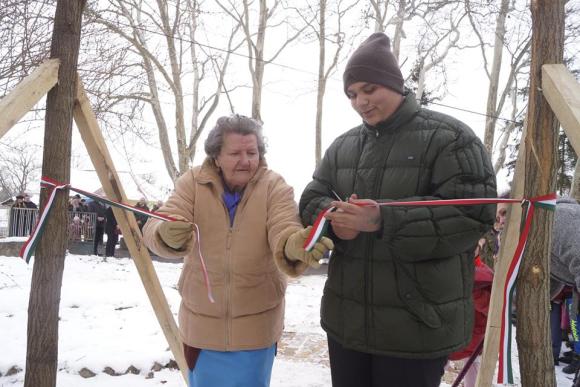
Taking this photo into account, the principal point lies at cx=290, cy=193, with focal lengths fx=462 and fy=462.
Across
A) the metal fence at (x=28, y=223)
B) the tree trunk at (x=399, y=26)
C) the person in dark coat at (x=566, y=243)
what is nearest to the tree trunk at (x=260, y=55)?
the tree trunk at (x=399, y=26)

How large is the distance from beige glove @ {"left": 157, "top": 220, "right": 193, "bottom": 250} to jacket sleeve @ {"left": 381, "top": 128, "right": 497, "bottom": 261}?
84cm

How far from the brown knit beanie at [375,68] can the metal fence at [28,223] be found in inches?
544

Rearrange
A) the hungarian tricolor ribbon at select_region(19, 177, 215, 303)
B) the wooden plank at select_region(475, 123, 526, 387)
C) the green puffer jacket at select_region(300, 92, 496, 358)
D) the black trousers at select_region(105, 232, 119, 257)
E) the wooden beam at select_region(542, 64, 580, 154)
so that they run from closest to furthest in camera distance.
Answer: the wooden beam at select_region(542, 64, 580, 154) < the green puffer jacket at select_region(300, 92, 496, 358) < the wooden plank at select_region(475, 123, 526, 387) < the hungarian tricolor ribbon at select_region(19, 177, 215, 303) < the black trousers at select_region(105, 232, 119, 257)

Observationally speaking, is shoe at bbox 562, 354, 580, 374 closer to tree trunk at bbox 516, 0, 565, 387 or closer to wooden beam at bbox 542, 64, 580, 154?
tree trunk at bbox 516, 0, 565, 387

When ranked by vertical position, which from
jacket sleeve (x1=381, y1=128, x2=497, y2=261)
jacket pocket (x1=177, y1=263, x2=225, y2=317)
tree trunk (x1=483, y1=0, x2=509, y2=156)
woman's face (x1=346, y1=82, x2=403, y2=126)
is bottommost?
jacket pocket (x1=177, y1=263, x2=225, y2=317)

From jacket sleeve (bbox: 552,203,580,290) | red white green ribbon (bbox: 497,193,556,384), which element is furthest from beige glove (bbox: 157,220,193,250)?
jacket sleeve (bbox: 552,203,580,290)

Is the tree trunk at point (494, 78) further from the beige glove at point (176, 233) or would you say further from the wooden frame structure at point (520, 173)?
the beige glove at point (176, 233)

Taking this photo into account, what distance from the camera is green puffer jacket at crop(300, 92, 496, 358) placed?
1.52 m

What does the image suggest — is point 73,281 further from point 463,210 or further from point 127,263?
point 463,210

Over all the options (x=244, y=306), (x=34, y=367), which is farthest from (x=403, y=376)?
(x=34, y=367)

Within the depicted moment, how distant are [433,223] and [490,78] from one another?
12680 millimetres

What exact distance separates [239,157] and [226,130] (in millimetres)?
138

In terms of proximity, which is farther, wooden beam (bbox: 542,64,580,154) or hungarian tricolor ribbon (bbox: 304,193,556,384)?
hungarian tricolor ribbon (bbox: 304,193,556,384)

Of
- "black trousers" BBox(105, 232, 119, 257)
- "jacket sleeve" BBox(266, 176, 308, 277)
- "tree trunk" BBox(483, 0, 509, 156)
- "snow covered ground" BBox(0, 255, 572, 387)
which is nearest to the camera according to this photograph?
"jacket sleeve" BBox(266, 176, 308, 277)
